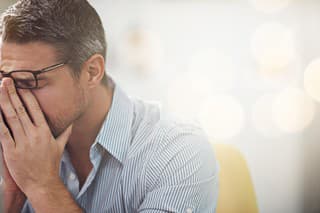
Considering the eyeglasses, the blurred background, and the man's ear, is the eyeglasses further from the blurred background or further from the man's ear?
the blurred background

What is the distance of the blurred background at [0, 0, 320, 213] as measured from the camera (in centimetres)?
100

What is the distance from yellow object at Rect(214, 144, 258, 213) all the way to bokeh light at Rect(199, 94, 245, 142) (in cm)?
6

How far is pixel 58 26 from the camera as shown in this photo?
82 centimetres

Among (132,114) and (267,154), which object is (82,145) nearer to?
(132,114)

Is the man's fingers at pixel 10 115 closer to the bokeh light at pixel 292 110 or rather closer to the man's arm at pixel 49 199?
the man's arm at pixel 49 199

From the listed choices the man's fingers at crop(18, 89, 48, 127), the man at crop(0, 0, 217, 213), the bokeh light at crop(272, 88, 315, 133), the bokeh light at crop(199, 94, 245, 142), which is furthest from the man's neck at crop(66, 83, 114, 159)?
the bokeh light at crop(272, 88, 315, 133)

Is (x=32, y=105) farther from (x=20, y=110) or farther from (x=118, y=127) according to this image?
(x=118, y=127)

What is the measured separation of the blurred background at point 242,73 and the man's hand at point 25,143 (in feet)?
0.75

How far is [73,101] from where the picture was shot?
0.88 metres

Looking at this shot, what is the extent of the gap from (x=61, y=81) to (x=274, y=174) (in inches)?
21.0

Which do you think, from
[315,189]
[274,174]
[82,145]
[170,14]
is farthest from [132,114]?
[315,189]

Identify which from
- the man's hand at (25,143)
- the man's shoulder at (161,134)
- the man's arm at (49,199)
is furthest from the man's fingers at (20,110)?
the man's shoulder at (161,134)

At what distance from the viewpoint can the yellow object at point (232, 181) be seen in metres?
0.96

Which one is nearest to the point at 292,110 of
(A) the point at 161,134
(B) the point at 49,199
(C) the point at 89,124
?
(A) the point at 161,134
